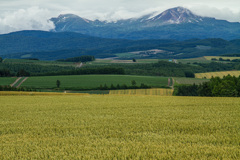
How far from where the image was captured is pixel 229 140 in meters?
15.1

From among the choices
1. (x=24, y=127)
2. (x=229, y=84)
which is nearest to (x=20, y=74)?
(x=229, y=84)

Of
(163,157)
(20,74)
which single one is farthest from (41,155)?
(20,74)

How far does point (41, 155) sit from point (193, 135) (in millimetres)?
9317

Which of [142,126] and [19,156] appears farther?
[142,126]

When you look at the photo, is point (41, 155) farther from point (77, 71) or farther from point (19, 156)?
point (77, 71)

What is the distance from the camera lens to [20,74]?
14300 centimetres

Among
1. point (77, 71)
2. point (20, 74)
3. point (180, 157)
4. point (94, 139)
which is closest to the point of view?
point (180, 157)

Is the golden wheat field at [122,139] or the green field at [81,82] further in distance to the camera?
the green field at [81,82]

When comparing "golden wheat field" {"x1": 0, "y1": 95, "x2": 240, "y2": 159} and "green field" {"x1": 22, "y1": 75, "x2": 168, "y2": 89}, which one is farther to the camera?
"green field" {"x1": 22, "y1": 75, "x2": 168, "y2": 89}

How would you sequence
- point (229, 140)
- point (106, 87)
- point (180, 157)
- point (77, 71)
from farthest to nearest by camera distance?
point (77, 71)
point (106, 87)
point (229, 140)
point (180, 157)

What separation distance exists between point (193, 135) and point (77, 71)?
478 feet

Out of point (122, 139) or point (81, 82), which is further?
point (81, 82)

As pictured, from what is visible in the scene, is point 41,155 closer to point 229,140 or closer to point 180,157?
point 180,157

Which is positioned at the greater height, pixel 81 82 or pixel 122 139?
pixel 122 139
